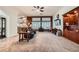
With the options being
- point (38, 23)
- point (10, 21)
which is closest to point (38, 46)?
point (10, 21)

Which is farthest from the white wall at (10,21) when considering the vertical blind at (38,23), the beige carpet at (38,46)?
the vertical blind at (38,23)

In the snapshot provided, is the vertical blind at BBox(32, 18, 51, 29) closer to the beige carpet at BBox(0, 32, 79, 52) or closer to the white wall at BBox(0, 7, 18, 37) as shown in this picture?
the white wall at BBox(0, 7, 18, 37)

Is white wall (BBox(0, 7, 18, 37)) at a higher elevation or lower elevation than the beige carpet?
higher

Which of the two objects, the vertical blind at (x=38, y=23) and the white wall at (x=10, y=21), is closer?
the white wall at (x=10, y=21)

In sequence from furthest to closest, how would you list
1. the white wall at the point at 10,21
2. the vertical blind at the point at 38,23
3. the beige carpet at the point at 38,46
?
the vertical blind at the point at 38,23 < the white wall at the point at 10,21 < the beige carpet at the point at 38,46

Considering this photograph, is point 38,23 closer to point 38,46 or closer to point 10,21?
point 10,21

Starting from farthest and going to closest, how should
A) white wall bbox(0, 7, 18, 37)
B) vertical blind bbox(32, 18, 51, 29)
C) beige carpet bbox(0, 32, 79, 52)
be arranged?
vertical blind bbox(32, 18, 51, 29) < white wall bbox(0, 7, 18, 37) < beige carpet bbox(0, 32, 79, 52)

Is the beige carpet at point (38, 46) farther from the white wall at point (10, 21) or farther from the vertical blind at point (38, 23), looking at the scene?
the vertical blind at point (38, 23)

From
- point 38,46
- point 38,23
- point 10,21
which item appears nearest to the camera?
point 38,46

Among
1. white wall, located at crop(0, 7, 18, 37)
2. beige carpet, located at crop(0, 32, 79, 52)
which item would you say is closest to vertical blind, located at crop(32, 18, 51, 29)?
white wall, located at crop(0, 7, 18, 37)

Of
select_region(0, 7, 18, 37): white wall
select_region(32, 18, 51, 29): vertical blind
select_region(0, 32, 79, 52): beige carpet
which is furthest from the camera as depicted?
select_region(32, 18, 51, 29): vertical blind

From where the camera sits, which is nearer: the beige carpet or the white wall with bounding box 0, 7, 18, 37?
the beige carpet
